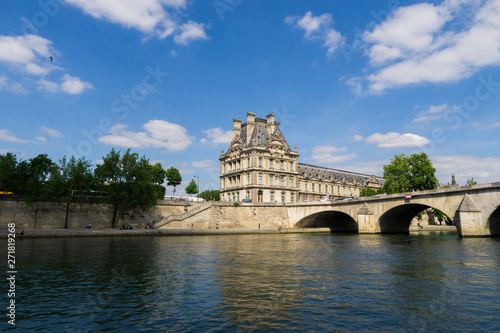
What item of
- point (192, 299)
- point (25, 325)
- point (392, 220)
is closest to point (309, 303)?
point (192, 299)

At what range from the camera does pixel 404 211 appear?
2482 inches

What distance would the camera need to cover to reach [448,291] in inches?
625

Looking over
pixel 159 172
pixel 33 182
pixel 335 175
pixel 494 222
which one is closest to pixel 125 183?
pixel 33 182

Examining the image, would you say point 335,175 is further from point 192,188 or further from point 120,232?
point 120,232

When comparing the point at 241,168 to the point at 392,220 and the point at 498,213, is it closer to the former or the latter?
the point at 392,220

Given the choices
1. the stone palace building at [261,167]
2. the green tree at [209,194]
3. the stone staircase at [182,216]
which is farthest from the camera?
the green tree at [209,194]

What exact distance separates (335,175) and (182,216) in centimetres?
7414

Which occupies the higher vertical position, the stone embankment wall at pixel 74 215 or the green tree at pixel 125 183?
the green tree at pixel 125 183

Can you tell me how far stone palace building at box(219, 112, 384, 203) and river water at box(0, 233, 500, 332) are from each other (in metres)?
67.5

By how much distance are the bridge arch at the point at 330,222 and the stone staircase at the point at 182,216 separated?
837 inches

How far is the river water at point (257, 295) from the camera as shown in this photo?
37.9 ft

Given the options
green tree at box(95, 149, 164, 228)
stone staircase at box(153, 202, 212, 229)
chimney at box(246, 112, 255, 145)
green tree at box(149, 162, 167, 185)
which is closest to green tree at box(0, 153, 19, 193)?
green tree at box(95, 149, 164, 228)

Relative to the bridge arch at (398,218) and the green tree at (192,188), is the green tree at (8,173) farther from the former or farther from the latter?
the green tree at (192,188)

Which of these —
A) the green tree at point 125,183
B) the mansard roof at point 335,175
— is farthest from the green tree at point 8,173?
the mansard roof at point 335,175
